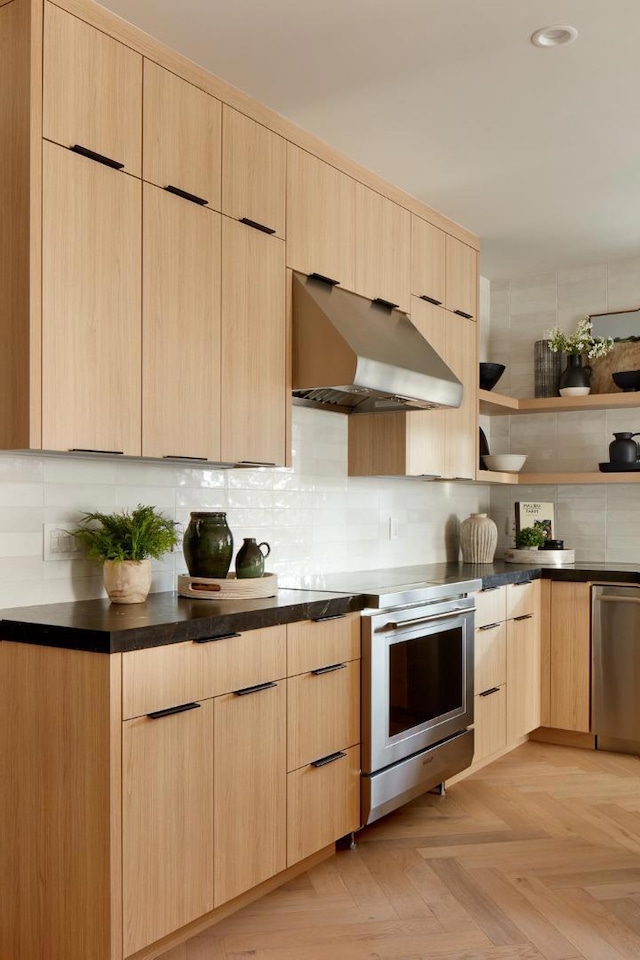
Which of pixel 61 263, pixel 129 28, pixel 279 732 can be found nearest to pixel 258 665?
pixel 279 732

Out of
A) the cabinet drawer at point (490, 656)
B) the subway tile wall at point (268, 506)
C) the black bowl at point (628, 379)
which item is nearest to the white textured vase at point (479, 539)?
the subway tile wall at point (268, 506)

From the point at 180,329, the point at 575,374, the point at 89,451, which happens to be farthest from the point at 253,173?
the point at 575,374

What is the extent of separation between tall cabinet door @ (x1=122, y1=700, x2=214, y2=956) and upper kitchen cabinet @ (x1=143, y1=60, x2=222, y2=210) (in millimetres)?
1556

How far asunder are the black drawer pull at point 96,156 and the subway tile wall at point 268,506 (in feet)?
2.85

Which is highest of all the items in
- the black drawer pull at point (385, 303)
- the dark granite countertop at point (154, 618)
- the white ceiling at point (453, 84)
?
the white ceiling at point (453, 84)

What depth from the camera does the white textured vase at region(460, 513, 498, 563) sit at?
15.2 feet

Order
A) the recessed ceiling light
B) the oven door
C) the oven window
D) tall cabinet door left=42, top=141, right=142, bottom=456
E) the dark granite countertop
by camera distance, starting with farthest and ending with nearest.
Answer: the oven window
the oven door
the recessed ceiling light
tall cabinet door left=42, top=141, right=142, bottom=456
the dark granite countertop

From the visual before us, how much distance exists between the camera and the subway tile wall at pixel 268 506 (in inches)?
102

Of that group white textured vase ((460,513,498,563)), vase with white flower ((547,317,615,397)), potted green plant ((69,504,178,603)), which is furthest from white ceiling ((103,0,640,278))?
white textured vase ((460,513,498,563))

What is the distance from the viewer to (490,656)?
3.94m

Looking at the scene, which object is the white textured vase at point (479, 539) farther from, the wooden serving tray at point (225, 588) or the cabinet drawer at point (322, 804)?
the wooden serving tray at point (225, 588)

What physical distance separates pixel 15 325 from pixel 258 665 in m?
1.16

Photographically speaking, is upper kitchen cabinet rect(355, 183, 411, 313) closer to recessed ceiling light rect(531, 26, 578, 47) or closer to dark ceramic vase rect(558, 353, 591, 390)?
recessed ceiling light rect(531, 26, 578, 47)

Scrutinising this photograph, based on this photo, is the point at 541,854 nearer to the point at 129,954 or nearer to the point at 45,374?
the point at 129,954
